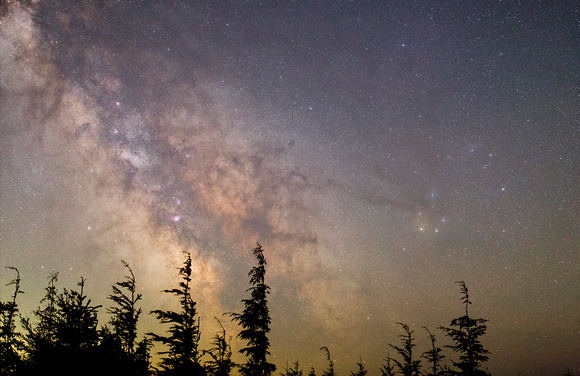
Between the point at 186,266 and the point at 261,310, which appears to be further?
the point at 261,310

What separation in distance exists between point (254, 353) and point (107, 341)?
10966 mm

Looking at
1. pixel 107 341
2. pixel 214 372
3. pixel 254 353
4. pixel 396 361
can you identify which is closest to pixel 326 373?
pixel 396 361

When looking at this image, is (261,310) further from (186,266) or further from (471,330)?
(471,330)

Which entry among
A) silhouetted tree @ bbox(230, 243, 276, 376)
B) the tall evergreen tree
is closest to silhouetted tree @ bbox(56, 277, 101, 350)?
the tall evergreen tree

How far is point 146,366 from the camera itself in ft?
35.3

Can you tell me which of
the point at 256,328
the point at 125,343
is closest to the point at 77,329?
the point at 125,343

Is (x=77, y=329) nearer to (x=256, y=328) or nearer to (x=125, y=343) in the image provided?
(x=125, y=343)

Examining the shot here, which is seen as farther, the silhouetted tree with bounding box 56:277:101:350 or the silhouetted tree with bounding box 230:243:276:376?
the silhouetted tree with bounding box 230:243:276:376

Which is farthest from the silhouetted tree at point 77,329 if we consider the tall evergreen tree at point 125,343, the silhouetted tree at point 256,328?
the silhouetted tree at point 256,328

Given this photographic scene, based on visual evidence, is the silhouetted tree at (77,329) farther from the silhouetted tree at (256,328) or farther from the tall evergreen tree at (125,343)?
the silhouetted tree at (256,328)

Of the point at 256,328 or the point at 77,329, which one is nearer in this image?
the point at 77,329

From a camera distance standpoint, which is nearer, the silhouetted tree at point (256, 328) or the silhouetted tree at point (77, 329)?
the silhouetted tree at point (77, 329)

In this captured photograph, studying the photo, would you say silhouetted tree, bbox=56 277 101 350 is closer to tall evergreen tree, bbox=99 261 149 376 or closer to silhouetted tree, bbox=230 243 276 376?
tall evergreen tree, bbox=99 261 149 376

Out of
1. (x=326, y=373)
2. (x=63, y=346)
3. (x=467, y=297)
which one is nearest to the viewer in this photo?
(x=63, y=346)
